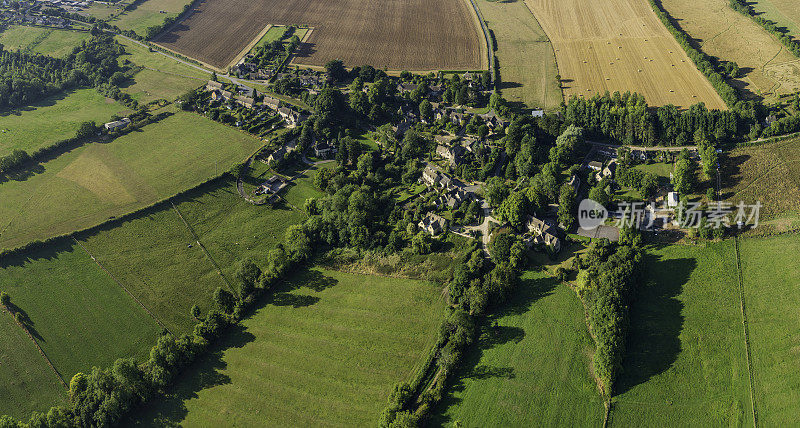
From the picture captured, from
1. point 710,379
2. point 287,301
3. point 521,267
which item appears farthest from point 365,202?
point 710,379

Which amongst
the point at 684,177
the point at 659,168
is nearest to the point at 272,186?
the point at 659,168

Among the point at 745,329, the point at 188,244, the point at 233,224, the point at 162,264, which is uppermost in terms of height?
the point at 233,224

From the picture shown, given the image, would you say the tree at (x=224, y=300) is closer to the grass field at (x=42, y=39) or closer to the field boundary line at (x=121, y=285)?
the field boundary line at (x=121, y=285)

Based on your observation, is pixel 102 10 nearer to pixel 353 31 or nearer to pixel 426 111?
pixel 353 31

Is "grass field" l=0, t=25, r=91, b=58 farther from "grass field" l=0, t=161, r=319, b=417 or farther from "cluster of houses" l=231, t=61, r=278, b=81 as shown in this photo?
"grass field" l=0, t=161, r=319, b=417

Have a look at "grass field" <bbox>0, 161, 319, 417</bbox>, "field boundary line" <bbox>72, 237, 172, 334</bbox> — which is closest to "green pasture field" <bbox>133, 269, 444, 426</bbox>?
"grass field" <bbox>0, 161, 319, 417</bbox>

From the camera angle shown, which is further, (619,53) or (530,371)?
(619,53)

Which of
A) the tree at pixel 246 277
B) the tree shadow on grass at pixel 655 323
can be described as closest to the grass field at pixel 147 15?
the tree at pixel 246 277

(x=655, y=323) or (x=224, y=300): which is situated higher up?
(x=655, y=323)
